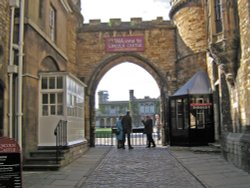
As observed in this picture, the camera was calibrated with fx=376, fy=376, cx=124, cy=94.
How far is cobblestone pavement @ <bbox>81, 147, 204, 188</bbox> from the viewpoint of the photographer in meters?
8.64

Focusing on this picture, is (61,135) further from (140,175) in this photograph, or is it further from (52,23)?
(52,23)

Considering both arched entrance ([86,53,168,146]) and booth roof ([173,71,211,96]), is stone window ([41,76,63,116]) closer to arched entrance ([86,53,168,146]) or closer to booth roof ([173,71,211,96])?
booth roof ([173,71,211,96])

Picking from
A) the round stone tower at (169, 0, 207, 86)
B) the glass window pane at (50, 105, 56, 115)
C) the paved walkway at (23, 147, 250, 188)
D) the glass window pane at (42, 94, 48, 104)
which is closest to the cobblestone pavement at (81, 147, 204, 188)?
the paved walkway at (23, 147, 250, 188)

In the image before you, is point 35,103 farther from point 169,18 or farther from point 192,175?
point 169,18

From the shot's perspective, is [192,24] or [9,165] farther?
[192,24]

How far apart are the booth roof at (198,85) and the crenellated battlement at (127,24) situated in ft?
13.9

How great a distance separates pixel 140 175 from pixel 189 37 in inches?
453

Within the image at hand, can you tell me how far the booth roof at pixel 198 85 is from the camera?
58.5 ft

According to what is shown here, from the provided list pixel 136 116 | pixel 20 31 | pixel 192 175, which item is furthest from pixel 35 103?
pixel 136 116

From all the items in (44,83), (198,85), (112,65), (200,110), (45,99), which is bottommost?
(200,110)

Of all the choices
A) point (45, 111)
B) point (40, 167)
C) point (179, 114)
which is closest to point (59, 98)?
point (45, 111)

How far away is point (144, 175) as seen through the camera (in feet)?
32.6

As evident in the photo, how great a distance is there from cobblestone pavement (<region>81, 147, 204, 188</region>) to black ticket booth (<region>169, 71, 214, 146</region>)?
4312 millimetres

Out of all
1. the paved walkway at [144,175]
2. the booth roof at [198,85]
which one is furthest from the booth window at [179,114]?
the paved walkway at [144,175]
